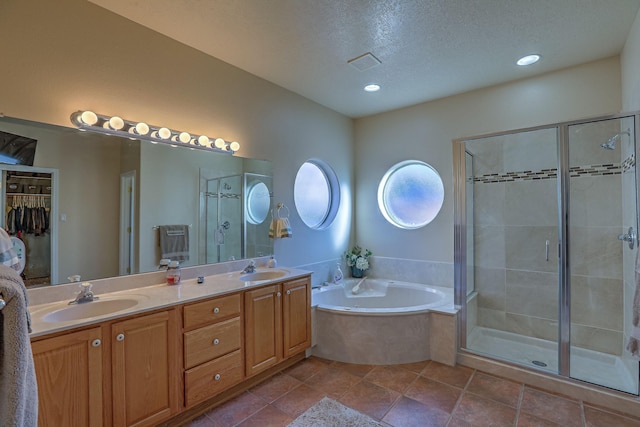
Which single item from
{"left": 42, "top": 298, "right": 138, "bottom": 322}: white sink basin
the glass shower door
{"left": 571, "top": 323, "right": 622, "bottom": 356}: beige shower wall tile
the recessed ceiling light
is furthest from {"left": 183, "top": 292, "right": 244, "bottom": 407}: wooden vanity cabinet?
the recessed ceiling light

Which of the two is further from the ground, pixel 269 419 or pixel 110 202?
pixel 110 202

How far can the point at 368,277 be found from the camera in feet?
12.9

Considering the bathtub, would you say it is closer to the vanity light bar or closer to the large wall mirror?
the large wall mirror

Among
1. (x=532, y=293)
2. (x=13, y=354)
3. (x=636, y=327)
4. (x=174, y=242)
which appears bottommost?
(x=532, y=293)

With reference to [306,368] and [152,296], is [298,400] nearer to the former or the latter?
[306,368]

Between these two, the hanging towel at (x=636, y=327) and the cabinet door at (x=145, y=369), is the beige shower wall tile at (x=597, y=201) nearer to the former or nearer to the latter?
the hanging towel at (x=636, y=327)

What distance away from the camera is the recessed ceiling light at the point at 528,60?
2537 millimetres

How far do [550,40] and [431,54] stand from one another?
848mm

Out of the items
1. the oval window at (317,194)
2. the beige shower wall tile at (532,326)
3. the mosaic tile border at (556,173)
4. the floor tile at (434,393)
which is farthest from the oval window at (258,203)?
the beige shower wall tile at (532,326)

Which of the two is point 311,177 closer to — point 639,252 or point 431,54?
point 431,54

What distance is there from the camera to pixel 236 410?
207 cm

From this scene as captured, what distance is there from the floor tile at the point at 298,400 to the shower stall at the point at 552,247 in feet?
4.59

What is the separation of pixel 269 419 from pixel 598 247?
2.96 m

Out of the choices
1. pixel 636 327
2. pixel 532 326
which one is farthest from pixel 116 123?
pixel 532 326
